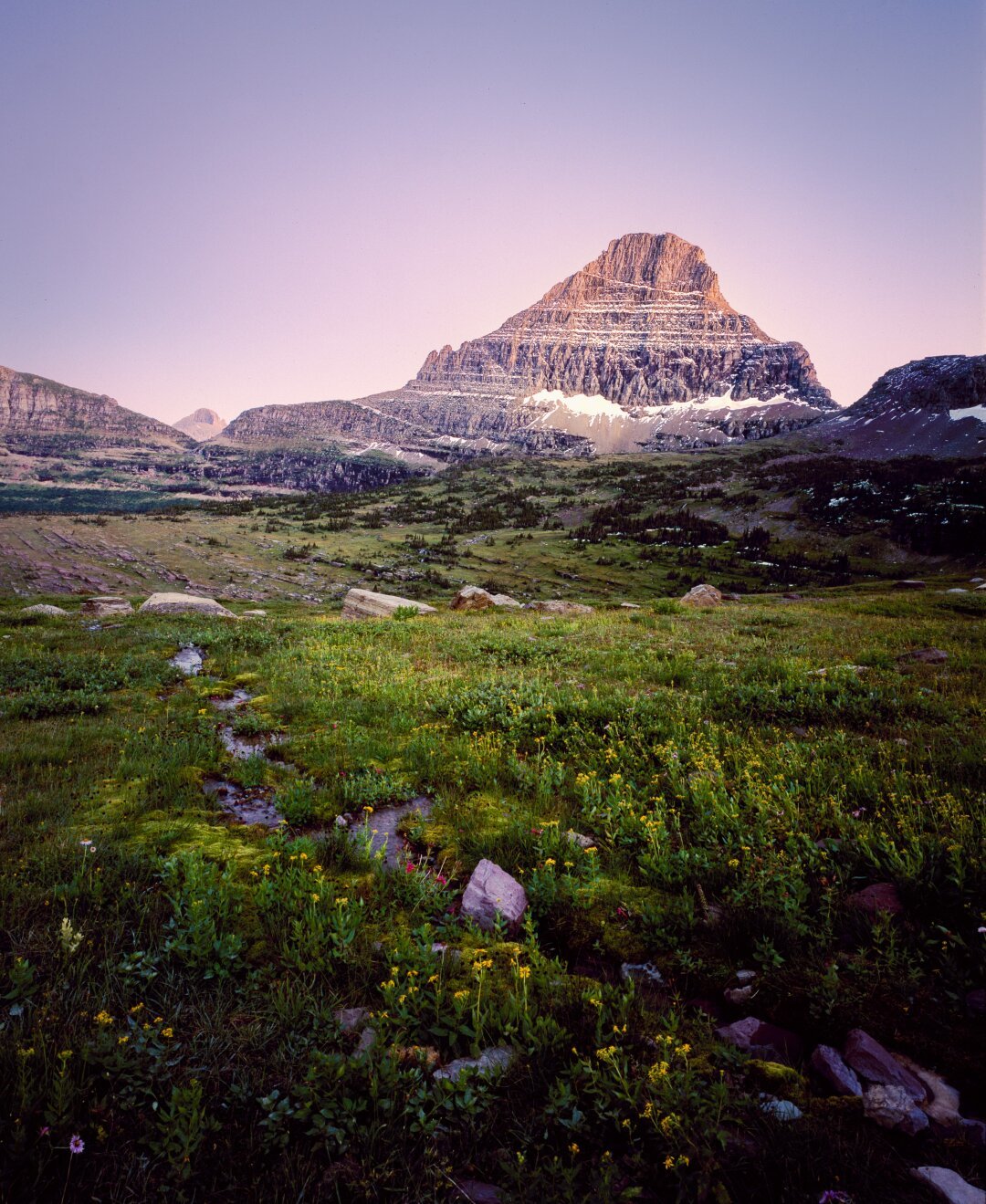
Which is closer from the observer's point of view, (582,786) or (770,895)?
(770,895)

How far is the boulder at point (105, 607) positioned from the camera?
29922mm

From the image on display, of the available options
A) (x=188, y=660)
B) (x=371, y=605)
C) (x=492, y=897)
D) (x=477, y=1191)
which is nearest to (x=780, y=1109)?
(x=477, y=1191)

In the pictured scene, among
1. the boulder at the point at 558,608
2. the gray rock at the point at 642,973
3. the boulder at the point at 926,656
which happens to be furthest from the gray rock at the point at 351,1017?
the boulder at the point at 558,608

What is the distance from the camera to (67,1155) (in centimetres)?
262

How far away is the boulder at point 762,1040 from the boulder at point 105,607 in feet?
110

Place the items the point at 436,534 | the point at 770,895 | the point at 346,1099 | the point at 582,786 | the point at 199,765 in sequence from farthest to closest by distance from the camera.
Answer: the point at 436,534 < the point at 199,765 < the point at 582,786 < the point at 770,895 < the point at 346,1099

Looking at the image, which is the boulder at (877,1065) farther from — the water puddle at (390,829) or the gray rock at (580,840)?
the water puddle at (390,829)

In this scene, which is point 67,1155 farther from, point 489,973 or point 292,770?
point 292,770

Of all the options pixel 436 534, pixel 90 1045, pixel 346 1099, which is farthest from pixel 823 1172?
pixel 436 534

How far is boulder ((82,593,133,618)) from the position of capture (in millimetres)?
29922

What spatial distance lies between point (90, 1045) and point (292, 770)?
4806 mm

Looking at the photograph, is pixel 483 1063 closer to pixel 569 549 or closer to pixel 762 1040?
pixel 762 1040

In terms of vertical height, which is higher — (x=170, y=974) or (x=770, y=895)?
(x=770, y=895)

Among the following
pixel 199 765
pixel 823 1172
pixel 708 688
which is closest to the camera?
pixel 823 1172
